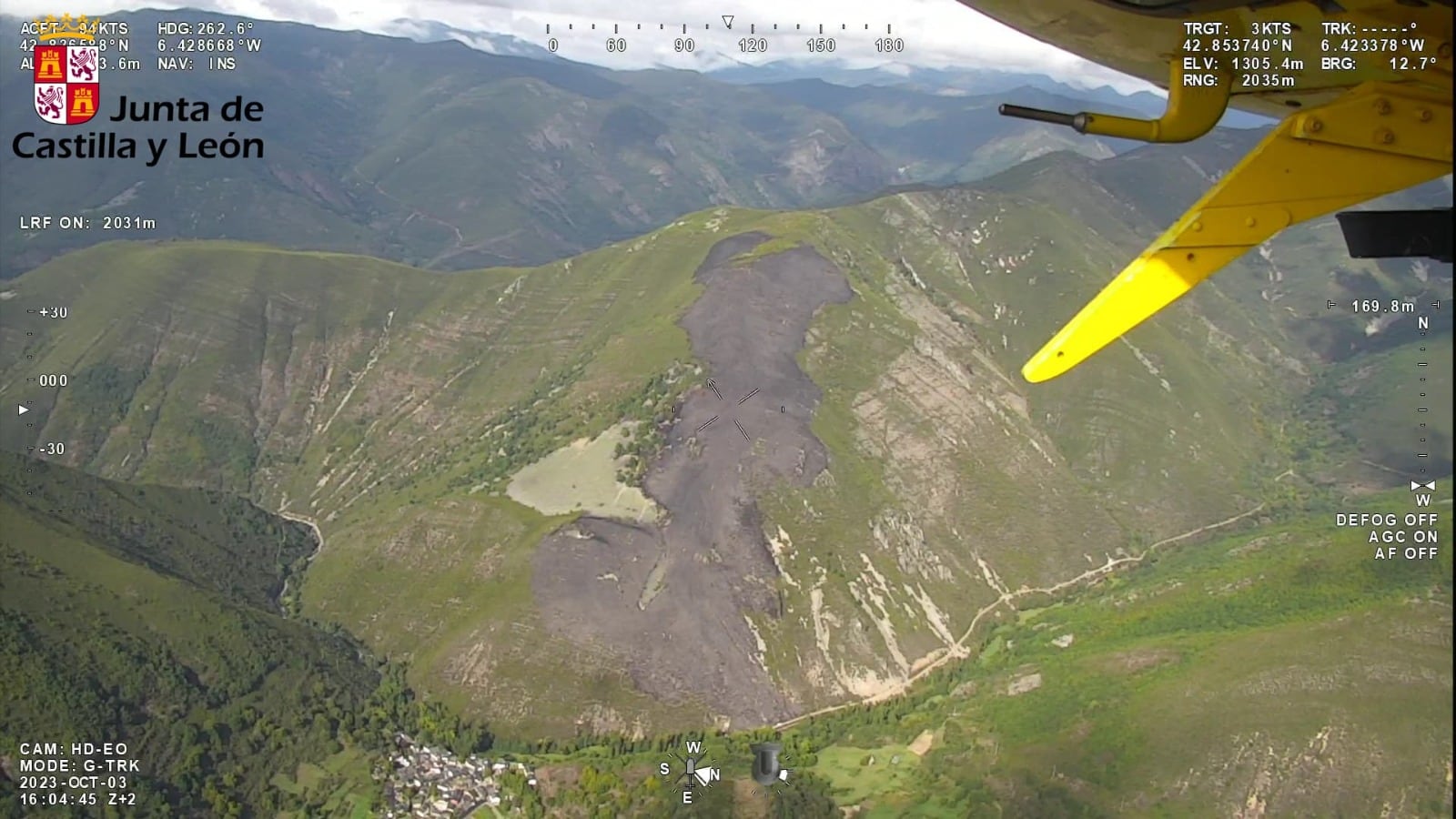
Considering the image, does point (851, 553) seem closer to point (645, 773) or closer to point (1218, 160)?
point (645, 773)

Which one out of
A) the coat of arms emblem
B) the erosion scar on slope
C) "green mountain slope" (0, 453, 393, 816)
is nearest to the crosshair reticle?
the erosion scar on slope

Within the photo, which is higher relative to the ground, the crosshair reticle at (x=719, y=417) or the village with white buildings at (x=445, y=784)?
the crosshair reticle at (x=719, y=417)

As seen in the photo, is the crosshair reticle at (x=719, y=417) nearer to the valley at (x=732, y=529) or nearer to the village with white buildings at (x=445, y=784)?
the valley at (x=732, y=529)

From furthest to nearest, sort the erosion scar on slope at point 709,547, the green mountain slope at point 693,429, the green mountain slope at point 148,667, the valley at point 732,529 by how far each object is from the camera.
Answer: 1. the green mountain slope at point 693,429
2. the erosion scar on slope at point 709,547
3. the valley at point 732,529
4. the green mountain slope at point 148,667

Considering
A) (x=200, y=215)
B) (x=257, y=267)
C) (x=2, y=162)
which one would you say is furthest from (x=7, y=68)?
(x=257, y=267)

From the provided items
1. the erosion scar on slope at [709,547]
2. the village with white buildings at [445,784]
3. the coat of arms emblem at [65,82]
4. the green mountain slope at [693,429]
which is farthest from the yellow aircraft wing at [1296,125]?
the erosion scar on slope at [709,547]

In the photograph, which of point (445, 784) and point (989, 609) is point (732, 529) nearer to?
point (989, 609)

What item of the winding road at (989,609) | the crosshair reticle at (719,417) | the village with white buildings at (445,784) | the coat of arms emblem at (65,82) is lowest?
the village with white buildings at (445,784)

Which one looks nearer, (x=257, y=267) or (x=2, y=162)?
(x=257, y=267)

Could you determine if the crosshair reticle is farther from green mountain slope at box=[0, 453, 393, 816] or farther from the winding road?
green mountain slope at box=[0, 453, 393, 816]
